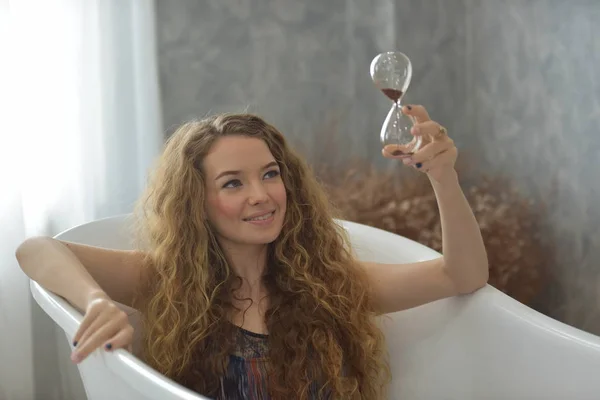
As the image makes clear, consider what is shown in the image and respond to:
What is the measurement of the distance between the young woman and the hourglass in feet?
0.45

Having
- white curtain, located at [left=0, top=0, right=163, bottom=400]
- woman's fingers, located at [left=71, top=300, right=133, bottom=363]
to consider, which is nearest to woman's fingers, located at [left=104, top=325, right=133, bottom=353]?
woman's fingers, located at [left=71, top=300, right=133, bottom=363]

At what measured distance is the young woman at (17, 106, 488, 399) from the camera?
140 centimetres

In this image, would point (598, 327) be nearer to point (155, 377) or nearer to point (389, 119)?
point (389, 119)

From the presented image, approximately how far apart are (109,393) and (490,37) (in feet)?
5.47

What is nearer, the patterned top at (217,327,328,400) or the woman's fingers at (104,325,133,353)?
the woman's fingers at (104,325,133,353)

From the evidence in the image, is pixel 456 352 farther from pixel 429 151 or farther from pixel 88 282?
pixel 88 282

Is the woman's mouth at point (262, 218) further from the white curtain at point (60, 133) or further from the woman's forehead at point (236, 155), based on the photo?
the white curtain at point (60, 133)

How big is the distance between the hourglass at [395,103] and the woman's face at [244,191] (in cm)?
30

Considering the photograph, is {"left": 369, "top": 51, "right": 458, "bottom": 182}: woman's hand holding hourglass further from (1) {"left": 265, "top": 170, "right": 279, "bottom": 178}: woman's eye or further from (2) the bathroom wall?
(2) the bathroom wall

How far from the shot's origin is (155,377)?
1.13 meters

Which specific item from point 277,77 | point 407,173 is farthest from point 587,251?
point 277,77

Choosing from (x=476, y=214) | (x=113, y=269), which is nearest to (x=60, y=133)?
(x=113, y=269)

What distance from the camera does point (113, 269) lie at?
1.47 metres

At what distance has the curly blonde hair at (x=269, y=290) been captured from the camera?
1414mm
